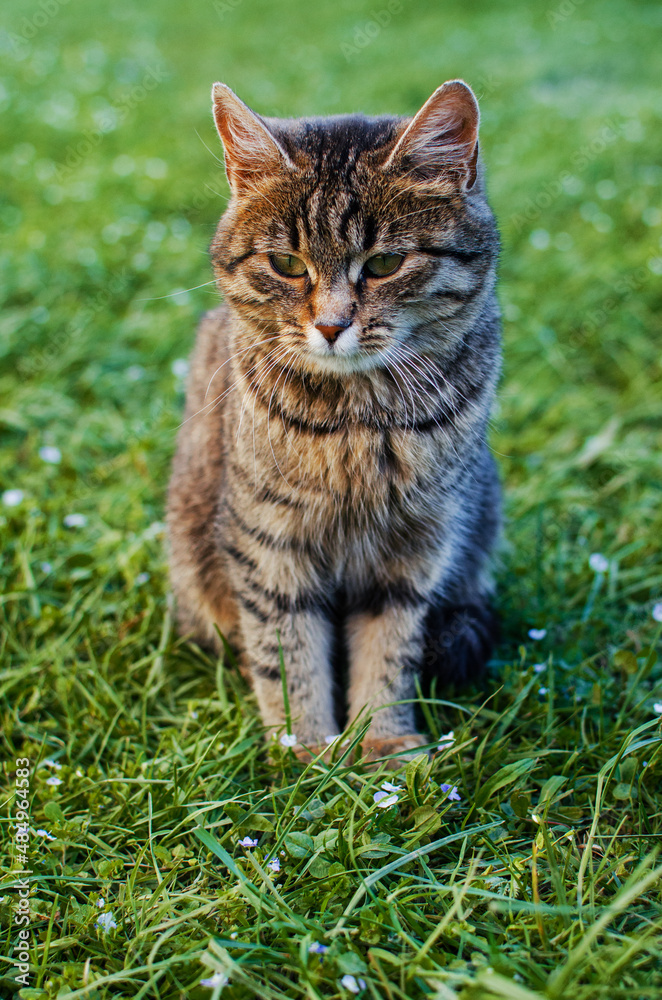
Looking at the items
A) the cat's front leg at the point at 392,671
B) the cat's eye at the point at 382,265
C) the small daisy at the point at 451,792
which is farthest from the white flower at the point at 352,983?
the cat's eye at the point at 382,265

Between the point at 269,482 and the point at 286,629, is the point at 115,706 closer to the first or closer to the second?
the point at 286,629

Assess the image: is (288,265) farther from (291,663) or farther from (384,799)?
(384,799)

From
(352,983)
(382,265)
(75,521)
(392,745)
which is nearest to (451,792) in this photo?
(392,745)

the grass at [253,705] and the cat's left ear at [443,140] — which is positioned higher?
the cat's left ear at [443,140]

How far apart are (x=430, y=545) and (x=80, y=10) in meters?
11.1

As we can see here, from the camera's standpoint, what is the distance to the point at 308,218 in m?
1.73

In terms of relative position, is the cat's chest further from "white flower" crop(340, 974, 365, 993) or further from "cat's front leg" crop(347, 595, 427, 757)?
A: "white flower" crop(340, 974, 365, 993)

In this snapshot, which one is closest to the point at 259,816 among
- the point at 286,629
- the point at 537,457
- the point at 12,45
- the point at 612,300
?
the point at 286,629

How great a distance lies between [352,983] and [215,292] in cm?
162

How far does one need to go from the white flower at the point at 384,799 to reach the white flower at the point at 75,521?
1569mm

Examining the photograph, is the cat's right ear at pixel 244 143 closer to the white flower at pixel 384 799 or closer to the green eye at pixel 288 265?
the green eye at pixel 288 265

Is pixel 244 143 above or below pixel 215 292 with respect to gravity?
above

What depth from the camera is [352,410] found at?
1.87 m

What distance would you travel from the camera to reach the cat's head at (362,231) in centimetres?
171
